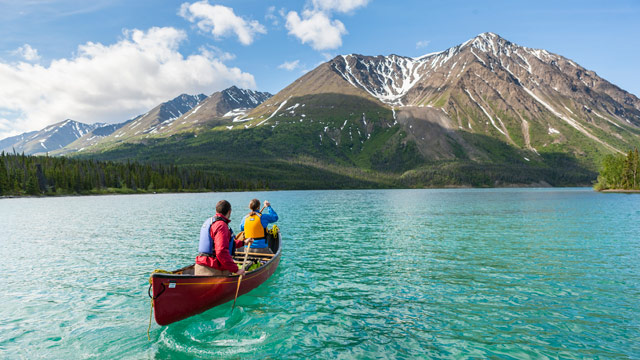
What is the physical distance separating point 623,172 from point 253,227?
184 meters

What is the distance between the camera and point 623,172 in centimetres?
14475

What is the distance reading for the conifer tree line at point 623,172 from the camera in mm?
139750

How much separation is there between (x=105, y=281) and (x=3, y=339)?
8.18 metres

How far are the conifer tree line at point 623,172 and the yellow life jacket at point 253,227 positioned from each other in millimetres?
174440

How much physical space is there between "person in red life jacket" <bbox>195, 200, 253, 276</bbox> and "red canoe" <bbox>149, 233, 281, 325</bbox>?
1.85 feet

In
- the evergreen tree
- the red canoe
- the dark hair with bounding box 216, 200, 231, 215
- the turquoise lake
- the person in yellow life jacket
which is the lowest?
the turquoise lake

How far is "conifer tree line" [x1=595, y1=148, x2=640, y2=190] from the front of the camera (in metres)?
140

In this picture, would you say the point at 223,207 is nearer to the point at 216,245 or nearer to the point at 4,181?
the point at 216,245

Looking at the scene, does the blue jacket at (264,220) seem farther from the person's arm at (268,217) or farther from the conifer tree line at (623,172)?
the conifer tree line at (623,172)

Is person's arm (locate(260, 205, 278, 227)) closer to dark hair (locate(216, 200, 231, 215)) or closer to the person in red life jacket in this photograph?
the person in red life jacket

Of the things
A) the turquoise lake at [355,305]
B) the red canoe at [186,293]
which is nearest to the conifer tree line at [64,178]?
the turquoise lake at [355,305]

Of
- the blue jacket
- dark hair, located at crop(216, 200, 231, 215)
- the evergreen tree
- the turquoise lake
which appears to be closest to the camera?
the turquoise lake

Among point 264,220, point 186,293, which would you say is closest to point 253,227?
point 264,220

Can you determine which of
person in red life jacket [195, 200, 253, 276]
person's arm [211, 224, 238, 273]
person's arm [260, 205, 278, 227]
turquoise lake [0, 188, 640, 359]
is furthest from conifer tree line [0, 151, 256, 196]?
person's arm [211, 224, 238, 273]
